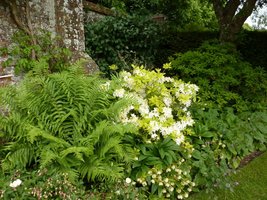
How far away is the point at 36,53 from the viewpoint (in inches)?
208

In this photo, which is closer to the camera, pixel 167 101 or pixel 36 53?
pixel 167 101

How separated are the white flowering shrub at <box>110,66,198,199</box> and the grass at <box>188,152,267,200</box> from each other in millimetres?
337

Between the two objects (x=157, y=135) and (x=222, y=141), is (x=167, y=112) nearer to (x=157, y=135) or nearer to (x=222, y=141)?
(x=157, y=135)

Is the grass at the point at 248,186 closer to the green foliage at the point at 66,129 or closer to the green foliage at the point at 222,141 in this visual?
the green foliage at the point at 222,141

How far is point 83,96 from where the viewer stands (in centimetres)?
408

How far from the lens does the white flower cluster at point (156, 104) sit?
14.1ft

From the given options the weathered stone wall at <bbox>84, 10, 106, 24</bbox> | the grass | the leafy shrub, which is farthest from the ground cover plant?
the weathered stone wall at <bbox>84, 10, 106, 24</bbox>

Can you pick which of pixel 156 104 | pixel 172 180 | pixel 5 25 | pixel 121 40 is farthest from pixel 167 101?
pixel 121 40

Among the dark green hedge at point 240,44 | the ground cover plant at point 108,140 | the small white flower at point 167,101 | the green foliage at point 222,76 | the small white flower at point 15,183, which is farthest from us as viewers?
the dark green hedge at point 240,44

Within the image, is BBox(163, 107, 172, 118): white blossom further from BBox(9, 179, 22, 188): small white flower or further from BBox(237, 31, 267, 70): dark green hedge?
BBox(237, 31, 267, 70): dark green hedge

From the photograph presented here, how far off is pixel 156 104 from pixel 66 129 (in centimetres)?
126

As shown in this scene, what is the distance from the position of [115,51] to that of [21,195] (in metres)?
5.15

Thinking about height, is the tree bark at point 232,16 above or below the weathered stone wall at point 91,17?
above

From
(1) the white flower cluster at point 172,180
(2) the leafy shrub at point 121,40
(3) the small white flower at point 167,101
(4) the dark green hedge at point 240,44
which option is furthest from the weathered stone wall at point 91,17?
(1) the white flower cluster at point 172,180
